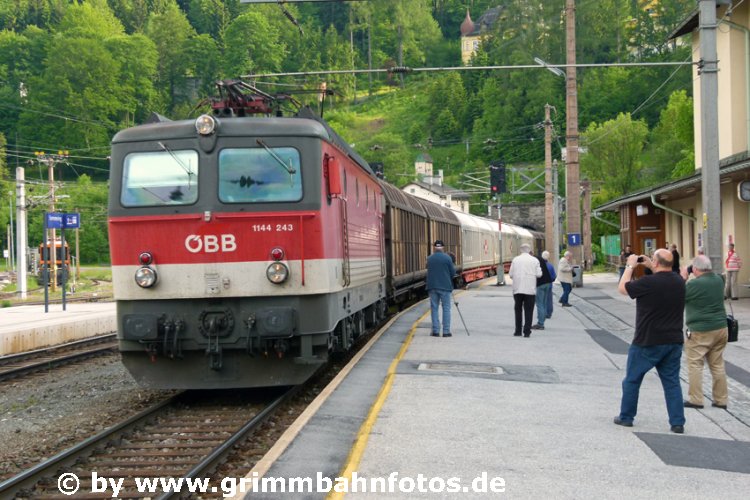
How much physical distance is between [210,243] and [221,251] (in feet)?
0.52

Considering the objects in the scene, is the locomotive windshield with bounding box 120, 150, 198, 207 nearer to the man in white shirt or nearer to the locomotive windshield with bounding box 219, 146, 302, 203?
the locomotive windshield with bounding box 219, 146, 302, 203

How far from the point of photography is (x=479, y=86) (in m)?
127

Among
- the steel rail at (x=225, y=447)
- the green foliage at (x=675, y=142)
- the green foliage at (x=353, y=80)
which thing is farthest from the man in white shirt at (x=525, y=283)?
the green foliage at (x=353, y=80)

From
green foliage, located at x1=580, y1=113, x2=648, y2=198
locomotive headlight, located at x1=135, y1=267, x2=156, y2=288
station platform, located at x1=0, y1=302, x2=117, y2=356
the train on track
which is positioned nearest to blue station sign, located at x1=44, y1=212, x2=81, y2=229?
station platform, located at x1=0, y1=302, x2=117, y2=356

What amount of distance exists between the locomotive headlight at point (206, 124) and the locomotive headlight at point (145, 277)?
166 cm

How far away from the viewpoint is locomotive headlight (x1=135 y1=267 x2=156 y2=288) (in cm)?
995

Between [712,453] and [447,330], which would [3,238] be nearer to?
[447,330]

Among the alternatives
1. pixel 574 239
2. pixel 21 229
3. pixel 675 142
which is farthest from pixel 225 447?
pixel 675 142

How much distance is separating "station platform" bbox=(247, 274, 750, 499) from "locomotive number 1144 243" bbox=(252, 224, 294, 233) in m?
Answer: 1.87

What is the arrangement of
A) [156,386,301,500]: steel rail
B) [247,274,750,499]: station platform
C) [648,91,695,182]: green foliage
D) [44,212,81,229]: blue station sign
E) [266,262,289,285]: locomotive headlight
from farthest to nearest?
[648,91,695,182]: green foliage
[44,212,81,229]: blue station sign
[266,262,289,285]: locomotive headlight
[156,386,301,500]: steel rail
[247,274,750,499]: station platform

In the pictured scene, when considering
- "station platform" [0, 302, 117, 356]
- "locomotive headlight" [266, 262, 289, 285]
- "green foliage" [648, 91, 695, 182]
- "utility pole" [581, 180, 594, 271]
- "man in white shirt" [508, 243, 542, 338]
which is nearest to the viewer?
"locomotive headlight" [266, 262, 289, 285]

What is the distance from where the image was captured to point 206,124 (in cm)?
1012

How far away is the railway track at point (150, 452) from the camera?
22.9 ft

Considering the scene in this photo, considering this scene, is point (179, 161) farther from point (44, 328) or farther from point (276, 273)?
point (44, 328)
